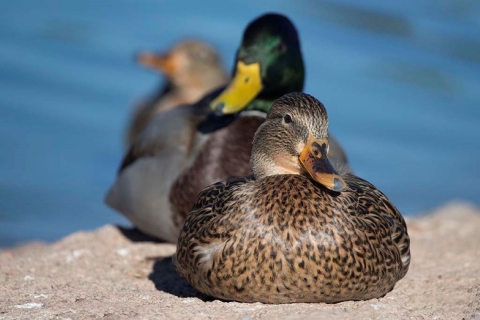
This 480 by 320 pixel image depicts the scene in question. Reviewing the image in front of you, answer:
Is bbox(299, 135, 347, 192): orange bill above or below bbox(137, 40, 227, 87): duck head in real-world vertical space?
below

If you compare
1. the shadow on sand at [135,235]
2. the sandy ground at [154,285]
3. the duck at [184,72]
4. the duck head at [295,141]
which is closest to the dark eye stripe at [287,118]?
the duck head at [295,141]

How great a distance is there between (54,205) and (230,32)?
22.4 feet

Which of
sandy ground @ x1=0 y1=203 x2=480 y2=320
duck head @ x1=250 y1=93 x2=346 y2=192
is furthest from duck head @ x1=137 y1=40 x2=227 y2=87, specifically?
duck head @ x1=250 y1=93 x2=346 y2=192

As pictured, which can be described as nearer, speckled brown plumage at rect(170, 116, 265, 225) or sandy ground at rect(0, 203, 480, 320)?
sandy ground at rect(0, 203, 480, 320)

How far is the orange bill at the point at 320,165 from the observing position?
432 cm

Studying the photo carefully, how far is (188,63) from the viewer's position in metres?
12.6

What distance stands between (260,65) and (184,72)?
6226 millimetres

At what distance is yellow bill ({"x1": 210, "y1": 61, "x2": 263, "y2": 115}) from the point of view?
21.2 ft

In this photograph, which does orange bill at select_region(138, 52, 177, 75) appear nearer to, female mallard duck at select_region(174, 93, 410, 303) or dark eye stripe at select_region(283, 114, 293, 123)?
female mallard duck at select_region(174, 93, 410, 303)

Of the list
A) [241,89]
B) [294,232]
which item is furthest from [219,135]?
[294,232]

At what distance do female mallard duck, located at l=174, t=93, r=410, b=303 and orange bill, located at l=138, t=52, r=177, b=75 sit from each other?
314 inches

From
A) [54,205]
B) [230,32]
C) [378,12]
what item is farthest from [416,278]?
[378,12]

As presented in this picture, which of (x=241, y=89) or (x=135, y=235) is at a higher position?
(x=241, y=89)

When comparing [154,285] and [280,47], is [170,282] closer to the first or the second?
[154,285]
